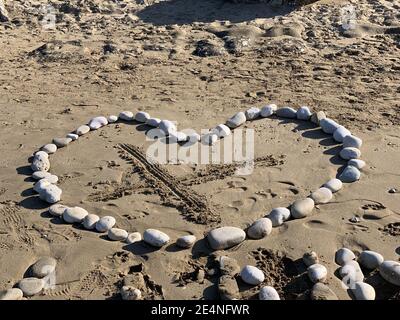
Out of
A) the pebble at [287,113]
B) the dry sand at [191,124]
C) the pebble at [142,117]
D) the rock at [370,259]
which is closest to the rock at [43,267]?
the dry sand at [191,124]

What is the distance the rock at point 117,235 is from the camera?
4.67 metres

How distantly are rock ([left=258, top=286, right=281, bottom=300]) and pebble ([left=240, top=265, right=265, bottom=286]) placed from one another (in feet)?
0.39

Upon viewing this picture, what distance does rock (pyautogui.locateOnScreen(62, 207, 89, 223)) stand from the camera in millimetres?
4891

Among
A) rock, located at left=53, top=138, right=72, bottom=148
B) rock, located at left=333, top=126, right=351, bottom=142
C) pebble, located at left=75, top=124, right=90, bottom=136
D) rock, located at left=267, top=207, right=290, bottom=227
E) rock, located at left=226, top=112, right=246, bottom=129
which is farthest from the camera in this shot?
rock, located at left=226, top=112, right=246, bottom=129

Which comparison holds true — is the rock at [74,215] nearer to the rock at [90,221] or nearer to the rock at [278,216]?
the rock at [90,221]

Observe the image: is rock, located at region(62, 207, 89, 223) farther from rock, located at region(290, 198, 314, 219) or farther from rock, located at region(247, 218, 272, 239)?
rock, located at region(290, 198, 314, 219)

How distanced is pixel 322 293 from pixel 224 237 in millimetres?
939

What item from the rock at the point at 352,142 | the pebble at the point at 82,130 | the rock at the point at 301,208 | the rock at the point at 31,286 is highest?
the rock at the point at 352,142

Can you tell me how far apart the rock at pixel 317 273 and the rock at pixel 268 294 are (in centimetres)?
32

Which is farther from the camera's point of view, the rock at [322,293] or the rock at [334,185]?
the rock at [334,185]

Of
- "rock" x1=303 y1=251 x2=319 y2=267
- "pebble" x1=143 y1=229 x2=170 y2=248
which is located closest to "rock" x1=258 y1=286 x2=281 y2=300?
"rock" x1=303 y1=251 x2=319 y2=267

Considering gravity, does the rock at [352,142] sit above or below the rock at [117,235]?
above

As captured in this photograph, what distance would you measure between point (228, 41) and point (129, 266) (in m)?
5.19

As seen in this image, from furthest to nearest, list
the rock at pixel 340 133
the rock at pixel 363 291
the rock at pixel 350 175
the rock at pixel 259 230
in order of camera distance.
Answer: the rock at pixel 340 133, the rock at pixel 350 175, the rock at pixel 259 230, the rock at pixel 363 291
